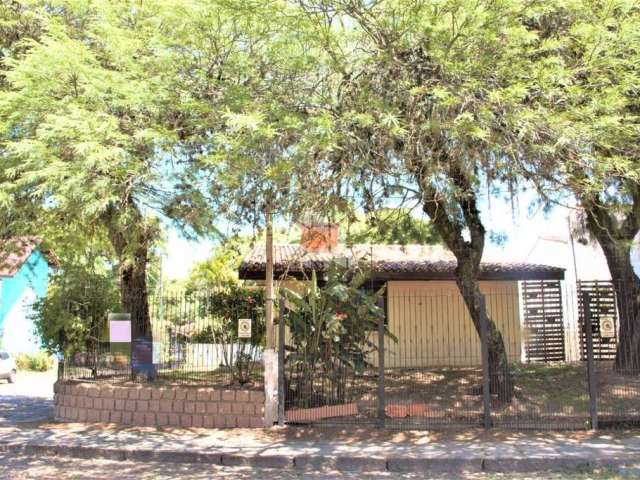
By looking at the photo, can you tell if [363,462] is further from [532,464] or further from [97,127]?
[97,127]

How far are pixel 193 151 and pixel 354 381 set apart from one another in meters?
5.11

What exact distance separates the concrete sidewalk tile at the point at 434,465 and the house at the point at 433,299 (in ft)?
28.9

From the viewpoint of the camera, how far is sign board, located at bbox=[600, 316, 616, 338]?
35.6ft

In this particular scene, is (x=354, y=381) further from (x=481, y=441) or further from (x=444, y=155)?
(x=444, y=155)

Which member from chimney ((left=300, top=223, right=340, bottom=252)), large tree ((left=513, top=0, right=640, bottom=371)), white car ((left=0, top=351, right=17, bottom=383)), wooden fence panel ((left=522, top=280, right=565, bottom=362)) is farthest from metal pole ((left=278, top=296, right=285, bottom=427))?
white car ((left=0, top=351, right=17, bottom=383))

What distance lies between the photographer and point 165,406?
1131cm

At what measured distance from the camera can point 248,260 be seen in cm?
1766

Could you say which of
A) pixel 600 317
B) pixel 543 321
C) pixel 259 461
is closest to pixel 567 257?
pixel 543 321

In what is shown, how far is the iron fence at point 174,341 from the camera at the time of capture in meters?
11.8

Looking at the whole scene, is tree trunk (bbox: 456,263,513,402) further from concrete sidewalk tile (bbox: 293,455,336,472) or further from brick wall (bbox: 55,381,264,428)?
brick wall (bbox: 55,381,264,428)

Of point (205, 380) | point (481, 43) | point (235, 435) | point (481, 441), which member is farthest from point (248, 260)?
point (481, 43)

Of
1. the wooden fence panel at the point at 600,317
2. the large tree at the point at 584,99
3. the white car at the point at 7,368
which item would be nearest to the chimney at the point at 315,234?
the large tree at the point at 584,99

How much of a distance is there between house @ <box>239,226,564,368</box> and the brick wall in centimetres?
630

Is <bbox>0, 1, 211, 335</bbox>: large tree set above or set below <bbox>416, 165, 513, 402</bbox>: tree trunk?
above
